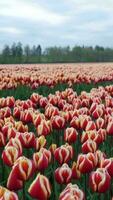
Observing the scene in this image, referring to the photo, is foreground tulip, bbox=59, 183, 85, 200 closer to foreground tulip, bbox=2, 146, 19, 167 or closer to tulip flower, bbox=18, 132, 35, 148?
foreground tulip, bbox=2, 146, 19, 167

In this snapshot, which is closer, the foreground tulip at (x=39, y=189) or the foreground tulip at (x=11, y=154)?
the foreground tulip at (x=39, y=189)

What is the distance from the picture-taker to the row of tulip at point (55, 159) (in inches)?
129

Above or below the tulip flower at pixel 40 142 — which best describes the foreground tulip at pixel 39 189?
above

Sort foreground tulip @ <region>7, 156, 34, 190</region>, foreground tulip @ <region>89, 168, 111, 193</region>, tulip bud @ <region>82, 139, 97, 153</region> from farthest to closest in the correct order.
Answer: tulip bud @ <region>82, 139, 97, 153</region> < foreground tulip @ <region>7, 156, 34, 190</region> < foreground tulip @ <region>89, 168, 111, 193</region>

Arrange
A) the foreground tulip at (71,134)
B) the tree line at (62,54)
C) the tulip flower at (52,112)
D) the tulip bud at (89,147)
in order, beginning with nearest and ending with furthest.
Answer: the tulip bud at (89,147), the foreground tulip at (71,134), the tulip flower at (52,112), the tree line at (62,54)

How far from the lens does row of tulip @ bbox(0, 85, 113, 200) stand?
10.7 ft

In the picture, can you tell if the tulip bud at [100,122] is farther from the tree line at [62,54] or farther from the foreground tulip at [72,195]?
the tree line at [62,54]

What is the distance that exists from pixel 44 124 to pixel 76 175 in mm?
1364

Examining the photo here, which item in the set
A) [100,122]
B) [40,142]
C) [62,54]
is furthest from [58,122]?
[62,54]

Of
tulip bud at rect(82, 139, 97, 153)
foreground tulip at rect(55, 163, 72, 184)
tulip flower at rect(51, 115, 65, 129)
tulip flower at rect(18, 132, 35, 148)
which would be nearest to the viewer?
foreground tulip at rect(55, 163, 72, 184)

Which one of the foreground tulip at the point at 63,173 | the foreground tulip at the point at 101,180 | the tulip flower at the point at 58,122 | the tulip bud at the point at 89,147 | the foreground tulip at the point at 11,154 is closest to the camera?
the foreground tulip at the point at 101,180

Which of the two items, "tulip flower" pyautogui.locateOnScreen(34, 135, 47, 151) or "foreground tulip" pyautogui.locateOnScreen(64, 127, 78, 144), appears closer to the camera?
"tulip flower" pyautogui.locateOnScreen(34, 135, 47, 151)

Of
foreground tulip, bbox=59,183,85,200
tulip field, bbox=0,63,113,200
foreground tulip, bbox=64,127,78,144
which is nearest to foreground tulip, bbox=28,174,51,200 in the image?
tulip field, bbox=0,63,113,200

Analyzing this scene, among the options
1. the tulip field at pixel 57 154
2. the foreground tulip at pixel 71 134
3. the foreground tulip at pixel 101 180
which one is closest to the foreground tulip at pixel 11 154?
the tulip field at pixel 57 154
